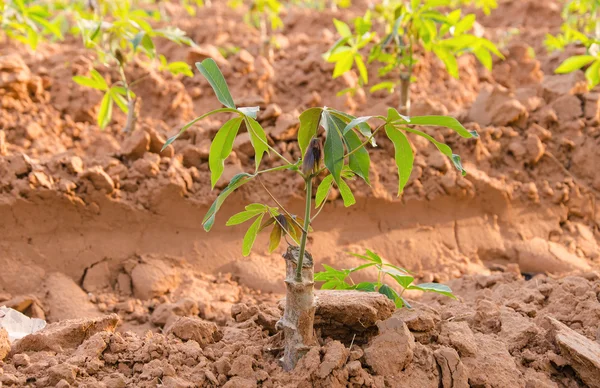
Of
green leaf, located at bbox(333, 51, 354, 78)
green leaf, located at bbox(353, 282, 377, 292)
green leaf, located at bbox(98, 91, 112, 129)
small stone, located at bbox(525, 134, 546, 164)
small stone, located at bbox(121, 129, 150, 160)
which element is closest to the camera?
green leaf, located at bbox(353, 282, 377, 292)

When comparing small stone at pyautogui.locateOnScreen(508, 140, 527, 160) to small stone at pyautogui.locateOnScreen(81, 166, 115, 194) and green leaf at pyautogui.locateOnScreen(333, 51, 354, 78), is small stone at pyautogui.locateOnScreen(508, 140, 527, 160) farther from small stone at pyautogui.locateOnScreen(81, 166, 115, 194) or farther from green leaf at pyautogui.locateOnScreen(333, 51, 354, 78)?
small stone at pyautogui.locateOnScreen(81, 166, 115, 194)

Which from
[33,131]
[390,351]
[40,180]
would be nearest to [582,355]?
[390,351]

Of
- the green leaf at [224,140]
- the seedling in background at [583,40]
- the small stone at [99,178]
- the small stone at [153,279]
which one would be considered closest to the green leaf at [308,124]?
the green leaf at [224,140]

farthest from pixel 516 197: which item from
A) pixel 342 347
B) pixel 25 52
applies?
pixel 25 52

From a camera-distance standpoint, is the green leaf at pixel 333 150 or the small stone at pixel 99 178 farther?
the small stone at pixel 99 178

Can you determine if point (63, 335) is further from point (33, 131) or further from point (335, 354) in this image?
point (33, 131)

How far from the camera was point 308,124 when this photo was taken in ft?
4.40

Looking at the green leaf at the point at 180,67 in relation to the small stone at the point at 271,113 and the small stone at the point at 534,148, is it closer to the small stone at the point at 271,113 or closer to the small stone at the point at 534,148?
the small stone at the point at 271,113

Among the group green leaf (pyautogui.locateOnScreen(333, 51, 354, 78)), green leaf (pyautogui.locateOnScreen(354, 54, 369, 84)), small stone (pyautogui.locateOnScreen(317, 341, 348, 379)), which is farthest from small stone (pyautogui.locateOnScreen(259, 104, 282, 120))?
small stone (pyautogui.locateOnScreen(317, 341, 348, 379))

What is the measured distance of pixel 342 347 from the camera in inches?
57.4

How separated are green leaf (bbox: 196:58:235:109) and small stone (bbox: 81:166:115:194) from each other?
4.40ft

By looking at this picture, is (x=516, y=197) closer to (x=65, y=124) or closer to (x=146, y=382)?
(x=146, y=382)

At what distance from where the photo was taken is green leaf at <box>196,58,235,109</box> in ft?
4.28

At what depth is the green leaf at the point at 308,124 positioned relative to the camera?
4.35 ft
